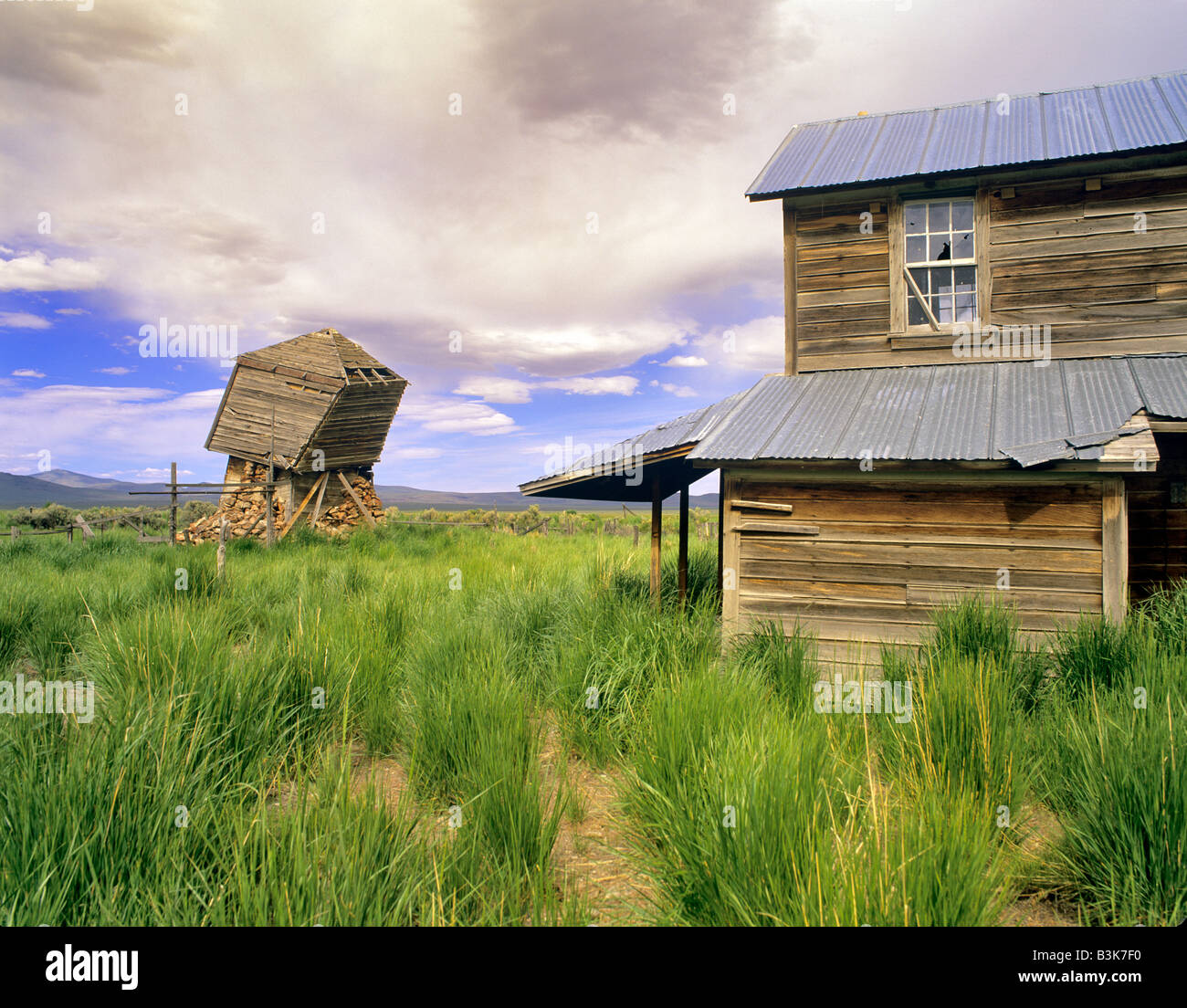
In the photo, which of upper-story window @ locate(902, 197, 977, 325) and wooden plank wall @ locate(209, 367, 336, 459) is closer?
upper-story window @ locate(902, 197, 977, 325)

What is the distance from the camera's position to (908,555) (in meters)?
7.34

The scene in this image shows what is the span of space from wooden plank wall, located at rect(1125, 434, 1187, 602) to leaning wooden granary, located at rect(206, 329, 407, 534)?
65.2 ft

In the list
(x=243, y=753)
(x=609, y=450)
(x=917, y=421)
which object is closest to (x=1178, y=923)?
(x=243, y=753)

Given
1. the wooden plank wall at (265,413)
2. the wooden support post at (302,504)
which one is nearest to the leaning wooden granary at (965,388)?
the wooden plank wall at (265,413)

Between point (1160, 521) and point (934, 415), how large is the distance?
400 centimetres

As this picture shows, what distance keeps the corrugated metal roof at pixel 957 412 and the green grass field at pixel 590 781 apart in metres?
1.79

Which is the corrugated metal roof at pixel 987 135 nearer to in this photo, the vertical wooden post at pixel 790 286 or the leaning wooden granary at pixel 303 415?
the vertical wooden post at pixel 790 286

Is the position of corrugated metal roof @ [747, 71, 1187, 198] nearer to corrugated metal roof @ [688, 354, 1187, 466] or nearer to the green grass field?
corrugated metal roof @ [688, 354, 1187, 466]

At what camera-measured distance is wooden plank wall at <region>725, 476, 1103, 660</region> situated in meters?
6.84

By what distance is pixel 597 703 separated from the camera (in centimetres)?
577

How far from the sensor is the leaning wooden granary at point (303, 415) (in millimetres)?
21250

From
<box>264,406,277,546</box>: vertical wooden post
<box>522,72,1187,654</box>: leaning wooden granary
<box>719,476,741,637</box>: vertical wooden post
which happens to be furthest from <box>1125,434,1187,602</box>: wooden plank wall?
<box>264,406,277,546</box>: vertical wooden post

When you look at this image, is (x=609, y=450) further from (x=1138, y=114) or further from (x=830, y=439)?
(x=1138, y=114)
